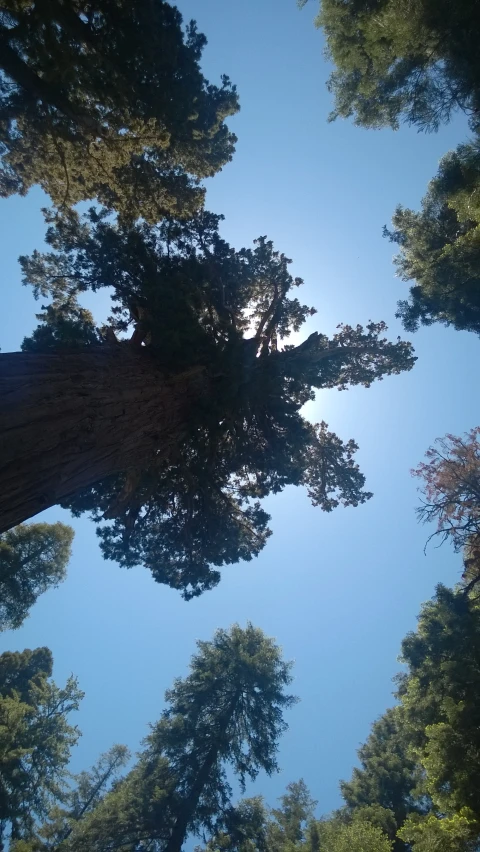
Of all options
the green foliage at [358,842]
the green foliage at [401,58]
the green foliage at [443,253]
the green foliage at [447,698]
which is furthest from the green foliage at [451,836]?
the green foliage at [401,58]

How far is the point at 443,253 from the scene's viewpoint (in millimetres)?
10445

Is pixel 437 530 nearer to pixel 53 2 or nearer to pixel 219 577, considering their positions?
pixel 219 577

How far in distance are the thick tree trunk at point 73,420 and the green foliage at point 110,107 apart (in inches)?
209

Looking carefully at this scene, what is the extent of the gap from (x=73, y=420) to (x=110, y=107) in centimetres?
839

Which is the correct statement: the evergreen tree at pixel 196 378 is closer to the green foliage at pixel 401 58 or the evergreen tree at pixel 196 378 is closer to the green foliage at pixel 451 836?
A: the green foliage at pixel 401 58

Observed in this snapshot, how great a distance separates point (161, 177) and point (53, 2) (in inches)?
154

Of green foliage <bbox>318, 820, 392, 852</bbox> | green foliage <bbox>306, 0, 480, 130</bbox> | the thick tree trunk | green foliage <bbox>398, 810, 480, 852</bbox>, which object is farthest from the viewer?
green foliage <bbox>318, 820, 392, 852</bbox>

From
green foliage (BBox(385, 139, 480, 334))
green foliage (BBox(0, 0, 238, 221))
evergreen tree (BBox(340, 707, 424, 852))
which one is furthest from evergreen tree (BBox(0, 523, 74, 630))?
green foliage (BBox(385, 139, 480, 334))

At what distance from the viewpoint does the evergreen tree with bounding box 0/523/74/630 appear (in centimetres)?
1770

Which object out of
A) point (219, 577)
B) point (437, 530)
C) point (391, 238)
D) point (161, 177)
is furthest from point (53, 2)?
point (437, 530)

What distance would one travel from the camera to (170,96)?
378 inches

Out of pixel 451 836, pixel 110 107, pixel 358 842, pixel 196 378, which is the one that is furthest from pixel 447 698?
pixel 110 107

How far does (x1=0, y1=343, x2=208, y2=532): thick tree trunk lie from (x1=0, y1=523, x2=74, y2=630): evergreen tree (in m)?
12.4

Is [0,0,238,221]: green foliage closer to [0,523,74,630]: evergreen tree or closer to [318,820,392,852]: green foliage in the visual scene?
[0,523,74,630]: evergreen tree
